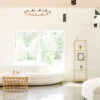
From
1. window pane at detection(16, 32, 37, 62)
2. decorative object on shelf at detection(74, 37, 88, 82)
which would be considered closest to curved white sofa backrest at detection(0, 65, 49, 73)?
window pane at detection(16, 32, 37, 62)

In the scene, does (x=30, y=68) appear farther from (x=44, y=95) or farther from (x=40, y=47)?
(x=44, y=95)

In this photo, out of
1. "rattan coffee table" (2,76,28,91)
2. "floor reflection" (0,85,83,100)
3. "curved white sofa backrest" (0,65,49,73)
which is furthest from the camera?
"curved white sofa backrest" (0,65,49,73)

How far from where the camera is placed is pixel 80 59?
973 centimetres

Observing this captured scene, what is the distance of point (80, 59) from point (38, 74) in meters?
2.35

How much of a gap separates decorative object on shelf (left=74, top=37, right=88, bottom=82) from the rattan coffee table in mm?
2860

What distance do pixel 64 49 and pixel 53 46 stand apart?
0.58 meters

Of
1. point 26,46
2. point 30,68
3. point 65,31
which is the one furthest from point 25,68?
point 65,31

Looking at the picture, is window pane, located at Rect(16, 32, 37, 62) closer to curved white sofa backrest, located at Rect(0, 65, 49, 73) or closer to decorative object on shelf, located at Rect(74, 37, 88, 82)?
curved white sofa backrest, located at Rect(0, 65, 49, 73)

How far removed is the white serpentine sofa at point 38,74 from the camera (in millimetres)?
8258

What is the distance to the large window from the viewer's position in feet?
32.6

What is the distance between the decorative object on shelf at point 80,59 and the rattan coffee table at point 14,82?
113 inches

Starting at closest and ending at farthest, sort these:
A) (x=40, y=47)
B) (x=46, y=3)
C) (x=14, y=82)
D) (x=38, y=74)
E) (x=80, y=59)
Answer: (x=46, y=3) < (x=14, y=82) < (x=38, y=74) < (x=80, y=59) < (x=40, y=47)

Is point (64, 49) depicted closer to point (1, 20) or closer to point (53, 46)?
point (53, 46)

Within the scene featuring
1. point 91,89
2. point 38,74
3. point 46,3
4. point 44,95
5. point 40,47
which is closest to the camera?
point 46,3
